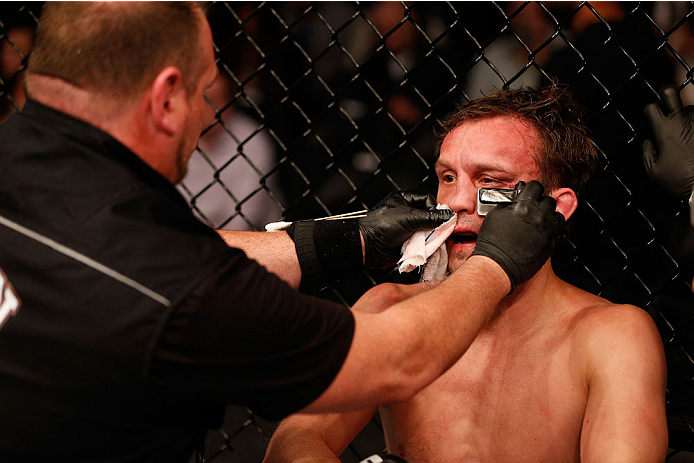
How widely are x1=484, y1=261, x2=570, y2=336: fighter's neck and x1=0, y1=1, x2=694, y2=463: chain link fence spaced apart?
0.33 m

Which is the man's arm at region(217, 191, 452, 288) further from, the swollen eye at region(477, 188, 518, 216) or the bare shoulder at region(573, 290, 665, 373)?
the bare shoulder at region(573, 290, 665, 373)

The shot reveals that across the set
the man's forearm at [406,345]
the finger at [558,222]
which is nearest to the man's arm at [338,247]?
the finger at [558,222]

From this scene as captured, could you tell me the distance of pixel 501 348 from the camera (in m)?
1.85

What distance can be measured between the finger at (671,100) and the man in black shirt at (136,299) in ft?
3.37

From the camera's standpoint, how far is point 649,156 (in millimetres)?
1914

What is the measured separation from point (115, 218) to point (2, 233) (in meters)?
0.22

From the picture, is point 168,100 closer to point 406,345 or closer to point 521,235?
point 406,345

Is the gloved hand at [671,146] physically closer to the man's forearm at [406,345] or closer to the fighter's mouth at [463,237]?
the fighter's mouth at [463,237]

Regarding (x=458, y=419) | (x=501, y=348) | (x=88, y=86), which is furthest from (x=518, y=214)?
(x=88, y=86)

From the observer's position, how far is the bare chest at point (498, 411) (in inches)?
64.8

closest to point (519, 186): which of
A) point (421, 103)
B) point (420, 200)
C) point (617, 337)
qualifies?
point (420, 200)

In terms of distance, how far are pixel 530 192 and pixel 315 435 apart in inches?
35.0

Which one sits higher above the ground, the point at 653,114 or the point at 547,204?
the point at 653,114

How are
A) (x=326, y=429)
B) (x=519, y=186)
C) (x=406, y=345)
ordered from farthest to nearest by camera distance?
(x=326, y=429) → (x=519, y=186) → (x=406, y=345)
